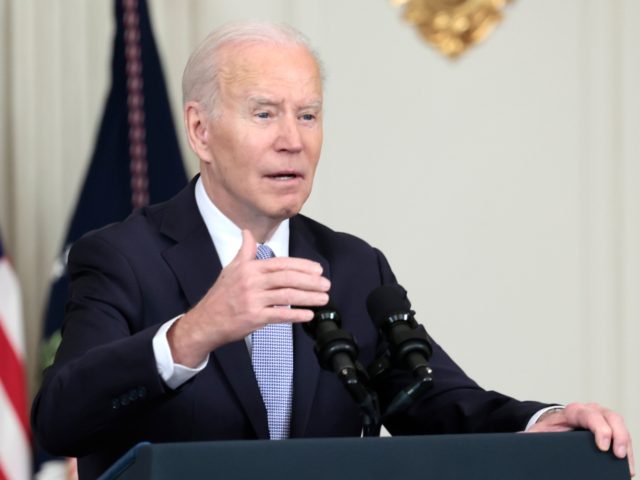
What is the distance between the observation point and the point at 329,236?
9.62ft

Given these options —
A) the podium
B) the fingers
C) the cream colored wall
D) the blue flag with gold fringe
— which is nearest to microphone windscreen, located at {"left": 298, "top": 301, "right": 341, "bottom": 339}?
the podium

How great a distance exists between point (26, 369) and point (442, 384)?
7.19 ft

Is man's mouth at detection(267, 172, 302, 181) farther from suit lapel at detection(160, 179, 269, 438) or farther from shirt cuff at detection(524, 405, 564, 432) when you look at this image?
shirt cuff at detection(524, 405, 564, 432)

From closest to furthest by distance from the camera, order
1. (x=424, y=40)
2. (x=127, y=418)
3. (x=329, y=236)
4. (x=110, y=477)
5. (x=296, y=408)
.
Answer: (x=110, y=477) → (x=127, y=418) → (x=296, y=408) → (x=329, y=236) → (x=424, y=40)

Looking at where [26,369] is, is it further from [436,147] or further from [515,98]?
[515,98]

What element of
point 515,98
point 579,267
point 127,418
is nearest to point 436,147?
point 515,98

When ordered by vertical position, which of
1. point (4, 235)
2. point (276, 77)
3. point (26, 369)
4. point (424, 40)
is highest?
point (424, 40)

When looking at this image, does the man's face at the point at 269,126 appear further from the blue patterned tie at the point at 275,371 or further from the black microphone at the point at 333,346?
the black microphone at the point at 333,346

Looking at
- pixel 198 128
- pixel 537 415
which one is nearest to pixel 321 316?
pixel 537 415

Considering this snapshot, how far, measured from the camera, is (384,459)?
1940mm

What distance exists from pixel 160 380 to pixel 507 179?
336 centimetres

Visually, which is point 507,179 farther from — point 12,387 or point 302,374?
point 302,374

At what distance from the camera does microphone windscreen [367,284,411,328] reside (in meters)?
2.32

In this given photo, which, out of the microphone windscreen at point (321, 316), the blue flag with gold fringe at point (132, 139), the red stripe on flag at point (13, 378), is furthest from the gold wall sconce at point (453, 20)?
the microphone windscreen at point (321, 316)
